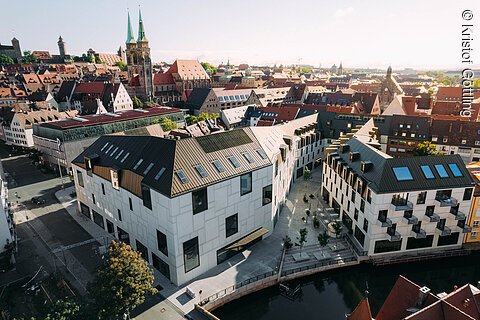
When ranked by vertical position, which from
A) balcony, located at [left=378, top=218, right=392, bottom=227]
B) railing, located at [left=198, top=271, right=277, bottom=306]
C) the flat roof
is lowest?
railing, located at [left=198, top=271, right=277, bottom=306]

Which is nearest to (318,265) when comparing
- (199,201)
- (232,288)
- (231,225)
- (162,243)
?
(232,288)

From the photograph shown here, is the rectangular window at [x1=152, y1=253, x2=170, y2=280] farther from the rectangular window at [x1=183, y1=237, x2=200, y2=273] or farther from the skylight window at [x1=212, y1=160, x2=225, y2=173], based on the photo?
the skylight window at [x1=212, y1=160, x2=225, y2=173]

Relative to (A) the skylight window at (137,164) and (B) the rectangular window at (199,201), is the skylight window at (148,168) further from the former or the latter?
(B) the rectangular window at (199,201)

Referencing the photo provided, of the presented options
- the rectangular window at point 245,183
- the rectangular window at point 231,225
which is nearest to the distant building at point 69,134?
the rectangular window at point 231,225

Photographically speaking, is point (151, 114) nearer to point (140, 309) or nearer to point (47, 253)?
point (47, 253)

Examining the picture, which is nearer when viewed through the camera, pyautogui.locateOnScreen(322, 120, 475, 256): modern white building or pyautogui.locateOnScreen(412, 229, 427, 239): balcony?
pyautogui.locateOnScreen(322, 120, 475, 256): modern white building

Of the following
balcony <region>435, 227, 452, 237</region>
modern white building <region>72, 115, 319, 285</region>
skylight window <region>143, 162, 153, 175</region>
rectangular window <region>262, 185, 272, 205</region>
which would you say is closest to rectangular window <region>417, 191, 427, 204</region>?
balcony <region>435, 227, 452, 237</region>

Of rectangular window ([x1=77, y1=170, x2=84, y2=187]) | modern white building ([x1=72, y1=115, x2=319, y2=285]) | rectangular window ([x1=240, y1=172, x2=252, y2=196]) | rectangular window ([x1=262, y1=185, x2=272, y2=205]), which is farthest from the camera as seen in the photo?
rectangular window ([x1=77, y1=170, x2=84, y2=187])

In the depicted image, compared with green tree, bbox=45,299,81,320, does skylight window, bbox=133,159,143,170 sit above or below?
above
